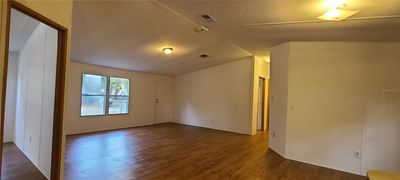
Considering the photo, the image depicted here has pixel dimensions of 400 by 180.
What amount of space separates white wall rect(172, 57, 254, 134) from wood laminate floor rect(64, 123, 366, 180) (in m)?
1.63

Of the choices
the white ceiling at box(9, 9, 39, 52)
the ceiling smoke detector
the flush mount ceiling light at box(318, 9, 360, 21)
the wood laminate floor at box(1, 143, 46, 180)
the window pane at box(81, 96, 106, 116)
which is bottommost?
the wood laminate floor at box(1, 143, 46, 180)

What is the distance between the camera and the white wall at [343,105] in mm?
3684

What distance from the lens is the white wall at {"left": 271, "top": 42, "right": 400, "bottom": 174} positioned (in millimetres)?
3684

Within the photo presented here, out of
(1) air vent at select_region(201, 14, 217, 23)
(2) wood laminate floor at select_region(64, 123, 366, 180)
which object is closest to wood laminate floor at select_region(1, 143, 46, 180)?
(2) wood laminate floor at select_region(64, 123, 366, 180)

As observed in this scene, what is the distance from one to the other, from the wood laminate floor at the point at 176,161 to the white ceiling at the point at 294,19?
7.41 feet

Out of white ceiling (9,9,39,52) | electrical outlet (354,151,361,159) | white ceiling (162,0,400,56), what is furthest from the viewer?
electrical outlet (354,151,361,159)

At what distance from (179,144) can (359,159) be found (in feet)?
11.4

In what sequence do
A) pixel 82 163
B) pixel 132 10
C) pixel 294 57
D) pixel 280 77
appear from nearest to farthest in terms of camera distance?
A: pixel 132 10
pixel 82 163
pixel 294 57
pixel 280 77

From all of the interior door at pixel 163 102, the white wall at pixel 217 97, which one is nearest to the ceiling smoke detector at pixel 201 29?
the white wall at pixel 217 97

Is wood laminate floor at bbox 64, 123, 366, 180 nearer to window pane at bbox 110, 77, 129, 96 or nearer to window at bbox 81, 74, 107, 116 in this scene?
window at bbox 81, 74, 107, 116

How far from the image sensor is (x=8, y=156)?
4.05m

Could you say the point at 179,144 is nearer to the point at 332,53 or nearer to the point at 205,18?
the point at 205,18

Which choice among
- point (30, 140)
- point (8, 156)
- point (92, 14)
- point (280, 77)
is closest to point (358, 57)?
point (280, 77)

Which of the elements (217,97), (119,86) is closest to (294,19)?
(217,97)
